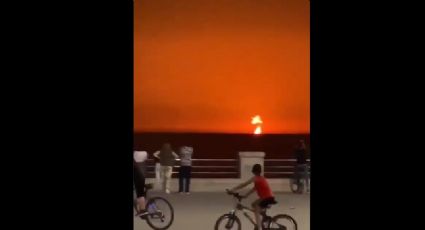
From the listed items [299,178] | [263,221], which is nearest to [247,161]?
[299,178]

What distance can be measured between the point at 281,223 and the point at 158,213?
2039 millimetres

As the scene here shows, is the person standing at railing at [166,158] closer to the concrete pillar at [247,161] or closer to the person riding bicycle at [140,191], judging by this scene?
the concrete pillar at [247,161]

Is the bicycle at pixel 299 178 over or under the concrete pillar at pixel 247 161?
under

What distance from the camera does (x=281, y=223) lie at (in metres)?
8.80

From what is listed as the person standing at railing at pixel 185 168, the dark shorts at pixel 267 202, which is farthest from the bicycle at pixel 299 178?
the dark shorts at pixel 267 202

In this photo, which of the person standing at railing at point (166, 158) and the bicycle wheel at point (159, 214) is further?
the person standing at railing at point (166, 158)

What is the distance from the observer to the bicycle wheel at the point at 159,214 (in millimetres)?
9852

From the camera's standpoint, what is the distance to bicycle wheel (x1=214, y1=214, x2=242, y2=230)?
8797mm

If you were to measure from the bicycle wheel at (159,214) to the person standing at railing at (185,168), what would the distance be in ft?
15.8

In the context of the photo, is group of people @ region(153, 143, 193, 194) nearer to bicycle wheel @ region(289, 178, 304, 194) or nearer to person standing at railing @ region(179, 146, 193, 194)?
person standing at railing @ region(179, 146, 193, 194)
